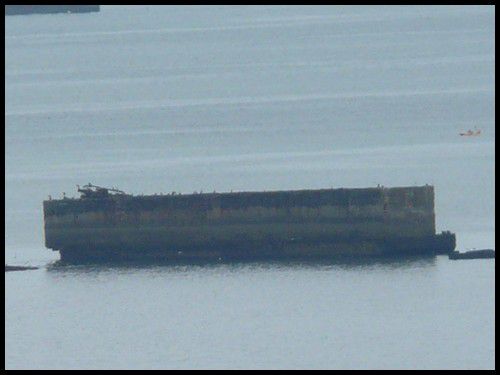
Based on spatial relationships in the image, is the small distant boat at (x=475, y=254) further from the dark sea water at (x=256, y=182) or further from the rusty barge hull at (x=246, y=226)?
the rusty barge hull at (x=246, y=226)

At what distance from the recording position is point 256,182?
69.0 meters

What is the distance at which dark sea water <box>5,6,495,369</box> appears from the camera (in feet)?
135

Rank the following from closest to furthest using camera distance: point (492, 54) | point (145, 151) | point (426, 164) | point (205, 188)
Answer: point (205, 188)
point (426, 164)
point (145, 151)
point (492, 54)

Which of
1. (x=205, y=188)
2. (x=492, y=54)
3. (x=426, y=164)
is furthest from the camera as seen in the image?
(x=492, y=54)

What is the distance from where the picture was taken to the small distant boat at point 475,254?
5091 centimetres

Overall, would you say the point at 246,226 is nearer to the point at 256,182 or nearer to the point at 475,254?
the point at 475,254

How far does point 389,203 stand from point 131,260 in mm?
6824

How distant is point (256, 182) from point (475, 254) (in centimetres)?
1867

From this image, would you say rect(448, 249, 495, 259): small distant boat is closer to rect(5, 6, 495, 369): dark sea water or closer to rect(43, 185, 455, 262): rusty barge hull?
rect(5, 6, 495, 369): dark sea water

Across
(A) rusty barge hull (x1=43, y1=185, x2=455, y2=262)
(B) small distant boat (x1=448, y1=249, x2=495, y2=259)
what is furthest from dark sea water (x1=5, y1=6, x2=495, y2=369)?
(A) rusty barge hull (x1=43, y1=185, x2=455, y2=262)

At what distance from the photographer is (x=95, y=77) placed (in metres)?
146

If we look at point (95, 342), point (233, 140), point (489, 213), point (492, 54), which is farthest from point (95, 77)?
point (95, 342)

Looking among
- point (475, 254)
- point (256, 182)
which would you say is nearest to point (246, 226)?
point (475, 254)

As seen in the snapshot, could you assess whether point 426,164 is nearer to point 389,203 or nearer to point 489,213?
point 489,213
